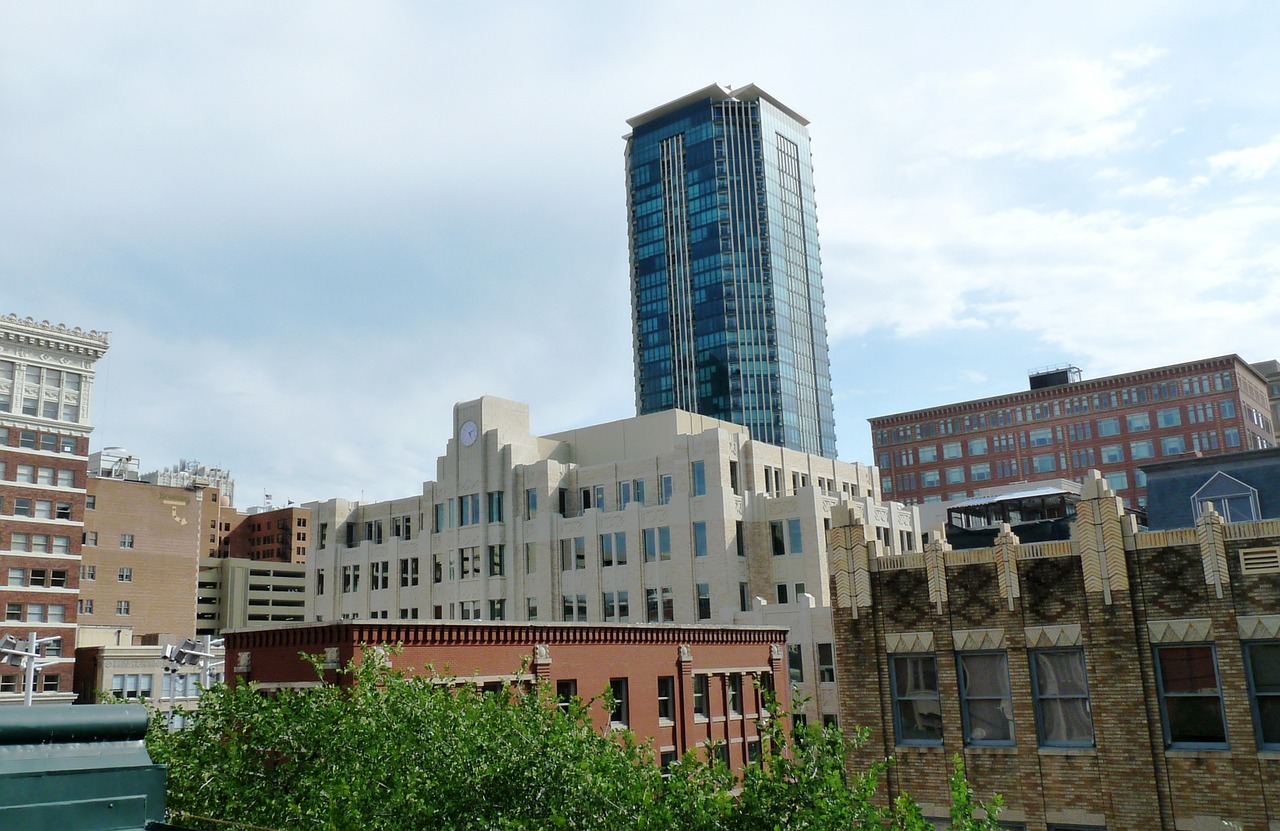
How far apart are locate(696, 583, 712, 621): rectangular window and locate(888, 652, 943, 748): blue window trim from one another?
3868 cm

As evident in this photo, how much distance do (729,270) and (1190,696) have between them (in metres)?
163

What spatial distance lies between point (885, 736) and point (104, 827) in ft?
79.2

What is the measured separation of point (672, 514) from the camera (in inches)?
2692

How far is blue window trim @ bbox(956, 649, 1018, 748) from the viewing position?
25.4 meters

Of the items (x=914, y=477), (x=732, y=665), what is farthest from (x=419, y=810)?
(x=914, y=477)

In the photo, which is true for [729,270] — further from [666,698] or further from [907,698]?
[907,698]

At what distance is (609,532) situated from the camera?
71.7 m

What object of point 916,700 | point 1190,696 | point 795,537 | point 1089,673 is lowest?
point 916,700

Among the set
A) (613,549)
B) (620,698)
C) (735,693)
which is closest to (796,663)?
(735,693)

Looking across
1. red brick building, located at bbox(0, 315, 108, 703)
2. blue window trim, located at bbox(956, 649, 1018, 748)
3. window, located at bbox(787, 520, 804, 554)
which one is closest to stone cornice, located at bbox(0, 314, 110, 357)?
red brick building, located at bbox(0, 315, 108, 703)

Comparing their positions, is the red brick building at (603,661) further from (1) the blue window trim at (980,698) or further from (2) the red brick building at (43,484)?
(2) the red brick building at (43,484)

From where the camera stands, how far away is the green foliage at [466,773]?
504 inches

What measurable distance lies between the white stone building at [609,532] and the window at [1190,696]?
3267cm

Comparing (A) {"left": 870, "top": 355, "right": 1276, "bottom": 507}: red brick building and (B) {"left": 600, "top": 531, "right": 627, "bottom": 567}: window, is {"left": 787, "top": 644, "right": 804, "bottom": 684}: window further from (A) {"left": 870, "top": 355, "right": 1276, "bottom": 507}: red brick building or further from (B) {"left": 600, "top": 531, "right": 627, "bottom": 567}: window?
(A) {"left": 870, "top": 355, "right": 1276, "bottom": 507}: red brick building
